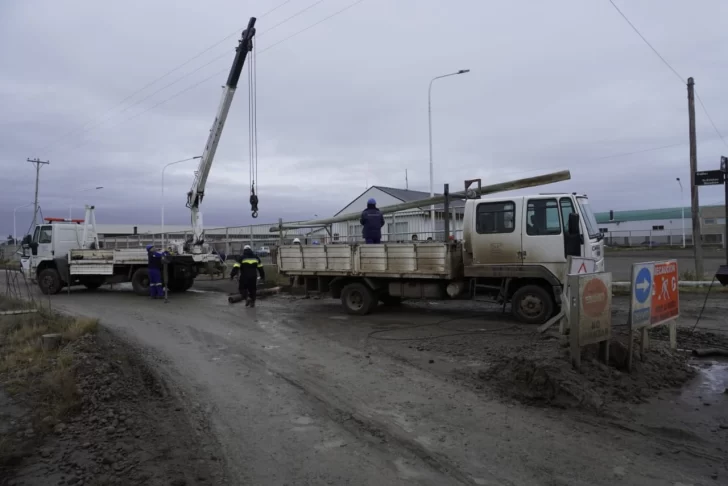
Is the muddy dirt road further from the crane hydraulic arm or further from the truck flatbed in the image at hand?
the crane hydraulic arm

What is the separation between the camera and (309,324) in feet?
35.5

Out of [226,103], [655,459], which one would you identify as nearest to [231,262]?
[226,103]

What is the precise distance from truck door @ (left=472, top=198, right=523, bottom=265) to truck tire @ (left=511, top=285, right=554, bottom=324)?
579 mm

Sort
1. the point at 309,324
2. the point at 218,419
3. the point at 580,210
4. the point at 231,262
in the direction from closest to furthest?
1. the point at 218,419
2. the point at 580,210
3. the point at 309,324
4. the point at 231,262

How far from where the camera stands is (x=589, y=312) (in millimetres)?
6086

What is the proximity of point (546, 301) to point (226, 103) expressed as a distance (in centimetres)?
1177

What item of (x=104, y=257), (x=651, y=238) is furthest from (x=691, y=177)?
(x=651, y=238)

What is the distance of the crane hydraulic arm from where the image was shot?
1569 centimetres

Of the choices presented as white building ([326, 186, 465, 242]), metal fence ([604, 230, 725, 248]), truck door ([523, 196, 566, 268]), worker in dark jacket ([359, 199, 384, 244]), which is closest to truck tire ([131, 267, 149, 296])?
white building ([326, 186, 465, 242])

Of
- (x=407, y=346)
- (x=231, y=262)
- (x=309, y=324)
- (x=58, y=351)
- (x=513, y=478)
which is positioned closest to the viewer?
(x=513, y=478)

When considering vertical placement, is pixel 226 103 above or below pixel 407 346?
above

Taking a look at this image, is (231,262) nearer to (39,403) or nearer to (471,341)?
(471,341)

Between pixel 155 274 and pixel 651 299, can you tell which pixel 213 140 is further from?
pixel 651 299

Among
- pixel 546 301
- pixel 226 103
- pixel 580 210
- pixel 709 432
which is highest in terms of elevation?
pixel 226 103
